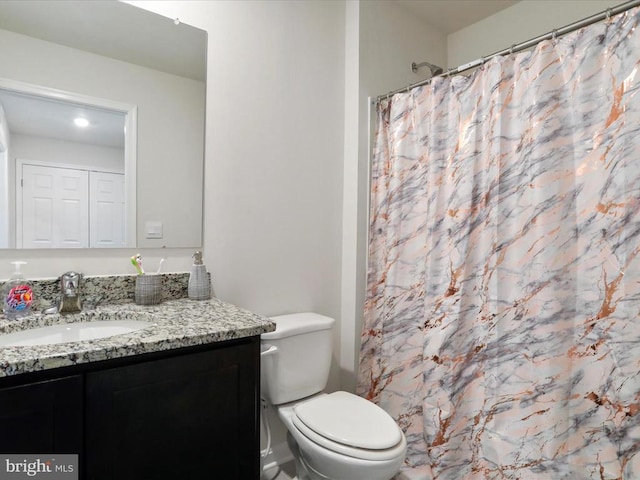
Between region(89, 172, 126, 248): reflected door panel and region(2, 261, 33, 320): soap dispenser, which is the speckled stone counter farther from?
region(89, 172, 126, 248): reflected door panel

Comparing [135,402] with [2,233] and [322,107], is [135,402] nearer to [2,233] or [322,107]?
[2,233]

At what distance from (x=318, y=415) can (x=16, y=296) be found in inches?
44.7

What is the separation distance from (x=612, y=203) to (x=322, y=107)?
1381 millimetres

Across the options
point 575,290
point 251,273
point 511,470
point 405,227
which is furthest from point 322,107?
point 511,470

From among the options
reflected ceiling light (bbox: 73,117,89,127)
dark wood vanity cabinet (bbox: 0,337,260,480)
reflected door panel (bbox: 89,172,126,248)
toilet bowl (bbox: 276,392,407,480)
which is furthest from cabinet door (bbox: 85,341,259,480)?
reflected ceiling light (bbox: 73,117,89,127)

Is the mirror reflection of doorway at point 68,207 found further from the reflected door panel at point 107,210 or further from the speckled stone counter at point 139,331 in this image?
the speckled stone counter at point 139,331

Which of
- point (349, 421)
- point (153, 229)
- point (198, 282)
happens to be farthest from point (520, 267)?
point (153, 229)

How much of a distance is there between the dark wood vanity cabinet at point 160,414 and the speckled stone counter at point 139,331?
0.14 feet

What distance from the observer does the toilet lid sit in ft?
4.34

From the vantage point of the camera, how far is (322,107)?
6.64 feet

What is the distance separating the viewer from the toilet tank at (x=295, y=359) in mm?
1570

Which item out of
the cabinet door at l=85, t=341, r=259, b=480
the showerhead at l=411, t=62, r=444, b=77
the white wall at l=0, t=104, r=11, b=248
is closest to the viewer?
the cabinet door at l=85, t=341, r=259, b=480

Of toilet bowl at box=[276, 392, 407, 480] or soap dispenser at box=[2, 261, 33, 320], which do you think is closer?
soap dispenser at box=[2, 261, 33, 320]

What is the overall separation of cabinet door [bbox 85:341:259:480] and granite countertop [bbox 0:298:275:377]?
6 centimetres
